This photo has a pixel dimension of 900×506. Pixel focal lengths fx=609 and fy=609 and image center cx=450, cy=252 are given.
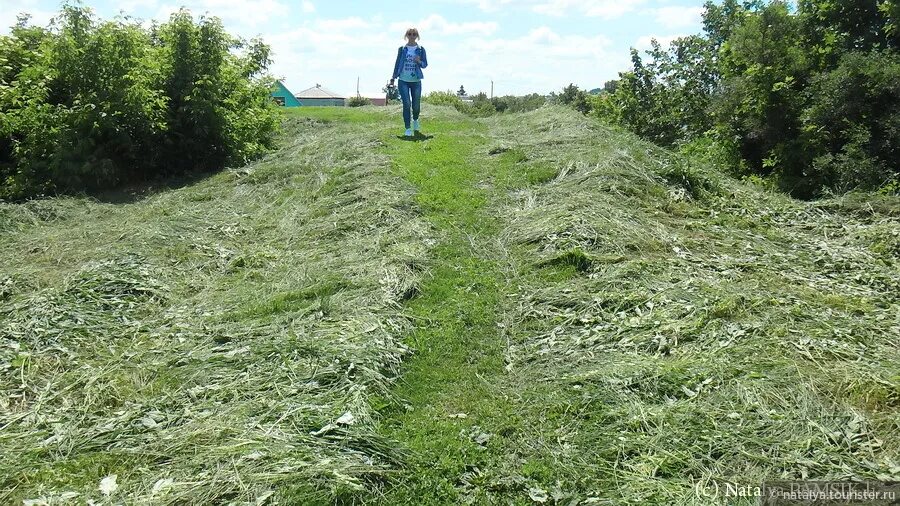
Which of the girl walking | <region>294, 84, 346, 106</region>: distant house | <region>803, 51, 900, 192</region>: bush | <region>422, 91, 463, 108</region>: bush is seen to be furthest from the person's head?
<region>294, 84, 346, 106</region>: distant house

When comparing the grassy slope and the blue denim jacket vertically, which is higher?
the blue denim jacket

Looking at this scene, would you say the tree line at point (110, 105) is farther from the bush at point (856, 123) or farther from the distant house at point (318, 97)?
the distant house at point (318, 97)

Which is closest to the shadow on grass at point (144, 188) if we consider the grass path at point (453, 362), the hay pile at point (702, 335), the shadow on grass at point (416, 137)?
the shadow on grass at point (416, 137)

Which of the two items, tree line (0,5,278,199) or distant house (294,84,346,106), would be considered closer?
tree line (0,5,278,199)

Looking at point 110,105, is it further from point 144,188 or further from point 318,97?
point 318,97

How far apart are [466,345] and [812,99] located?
265 inches

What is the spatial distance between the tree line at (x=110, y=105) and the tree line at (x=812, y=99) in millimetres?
8370

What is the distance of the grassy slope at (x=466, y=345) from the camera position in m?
2.83

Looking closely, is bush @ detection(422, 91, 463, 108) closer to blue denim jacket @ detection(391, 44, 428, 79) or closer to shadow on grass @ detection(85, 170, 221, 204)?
blue denim jacket @ detection(391, 44, 428, 79)

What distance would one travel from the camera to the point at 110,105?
938cm

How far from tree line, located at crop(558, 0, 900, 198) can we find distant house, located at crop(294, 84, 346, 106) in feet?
137

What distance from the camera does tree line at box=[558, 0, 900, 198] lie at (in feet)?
23.6
